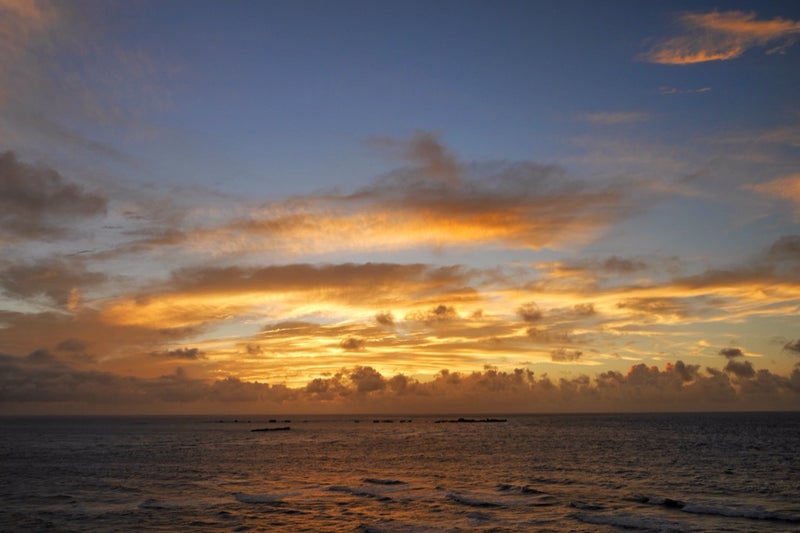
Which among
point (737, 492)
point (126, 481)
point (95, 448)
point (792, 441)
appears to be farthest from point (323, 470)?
point (792, 441)

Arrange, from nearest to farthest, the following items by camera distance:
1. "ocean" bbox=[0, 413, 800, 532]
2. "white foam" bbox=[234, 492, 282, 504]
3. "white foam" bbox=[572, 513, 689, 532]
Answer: "white foam" bbox=[572, 513, 689, 532]
"ocean" bbox=[0, 413, 800, 532]
"white foam" bbox=[234, 492, 282, 504]

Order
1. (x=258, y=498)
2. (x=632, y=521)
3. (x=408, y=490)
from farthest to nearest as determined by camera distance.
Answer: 1. (x=408, y=490)
2. (x=258, y=498)
3. (x=632, y=521)

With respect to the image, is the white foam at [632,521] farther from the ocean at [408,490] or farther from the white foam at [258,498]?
the white foam at [258,498]

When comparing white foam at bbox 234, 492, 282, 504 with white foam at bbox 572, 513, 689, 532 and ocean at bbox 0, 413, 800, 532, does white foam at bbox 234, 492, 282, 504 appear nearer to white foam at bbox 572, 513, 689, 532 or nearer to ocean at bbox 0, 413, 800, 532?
ocean at bbox 0, 413, 800, 532

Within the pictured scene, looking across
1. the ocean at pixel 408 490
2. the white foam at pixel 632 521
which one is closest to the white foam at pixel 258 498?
the ocean at pixel 408 490

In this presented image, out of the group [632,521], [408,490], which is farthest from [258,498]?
[632,521]

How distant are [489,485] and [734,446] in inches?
2639

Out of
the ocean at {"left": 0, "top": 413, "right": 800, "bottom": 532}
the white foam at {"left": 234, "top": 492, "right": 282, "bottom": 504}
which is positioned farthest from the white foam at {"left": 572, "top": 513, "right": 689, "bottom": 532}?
the white foam at {"left": 234, "top": 492, "right": 282, "bottom": 504}

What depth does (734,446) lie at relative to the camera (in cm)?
10656

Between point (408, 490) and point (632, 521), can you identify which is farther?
point (408, 490)

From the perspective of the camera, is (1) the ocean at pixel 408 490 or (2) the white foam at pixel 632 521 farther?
(1) the ocean at pixel 408 490

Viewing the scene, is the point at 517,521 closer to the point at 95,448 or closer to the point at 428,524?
the point at 428,524

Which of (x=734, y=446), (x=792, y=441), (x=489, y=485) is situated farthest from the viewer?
(x=792, y=441)

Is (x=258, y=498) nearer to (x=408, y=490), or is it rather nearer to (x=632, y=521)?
(x=408, y=490)
